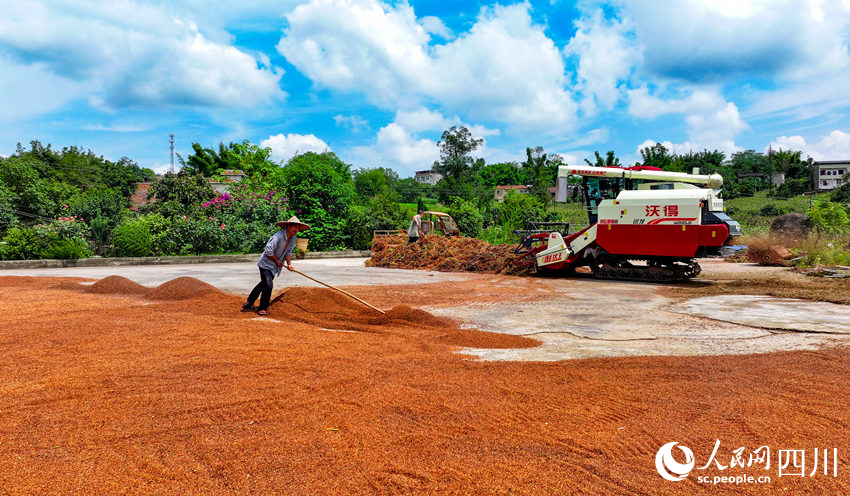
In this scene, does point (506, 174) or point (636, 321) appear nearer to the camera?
point (636, 321)

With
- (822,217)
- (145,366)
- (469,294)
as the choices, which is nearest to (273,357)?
(145,366)

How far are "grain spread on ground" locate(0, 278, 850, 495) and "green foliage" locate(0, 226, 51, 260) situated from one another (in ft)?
44.6

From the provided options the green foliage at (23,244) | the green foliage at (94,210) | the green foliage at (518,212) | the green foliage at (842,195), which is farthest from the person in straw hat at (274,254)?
the green foliage at (842,195)

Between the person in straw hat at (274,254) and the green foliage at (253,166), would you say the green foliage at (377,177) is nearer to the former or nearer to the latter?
the green foliage at (253,166)

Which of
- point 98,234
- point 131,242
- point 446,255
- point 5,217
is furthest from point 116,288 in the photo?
point 5,217

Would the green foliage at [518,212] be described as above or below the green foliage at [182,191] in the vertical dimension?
below

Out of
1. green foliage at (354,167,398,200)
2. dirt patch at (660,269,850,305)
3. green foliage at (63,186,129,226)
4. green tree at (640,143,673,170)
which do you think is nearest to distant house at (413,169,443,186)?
green foliage at (354,167,398,200)

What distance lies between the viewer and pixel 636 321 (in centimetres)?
716

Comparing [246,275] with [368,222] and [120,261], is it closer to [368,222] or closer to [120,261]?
[120,261]

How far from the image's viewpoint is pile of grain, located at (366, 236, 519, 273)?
14961 mm

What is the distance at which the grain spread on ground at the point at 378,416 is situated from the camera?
261cm

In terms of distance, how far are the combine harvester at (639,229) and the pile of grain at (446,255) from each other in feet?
3.14

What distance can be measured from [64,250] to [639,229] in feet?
57.3

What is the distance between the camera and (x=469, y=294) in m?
10.1
